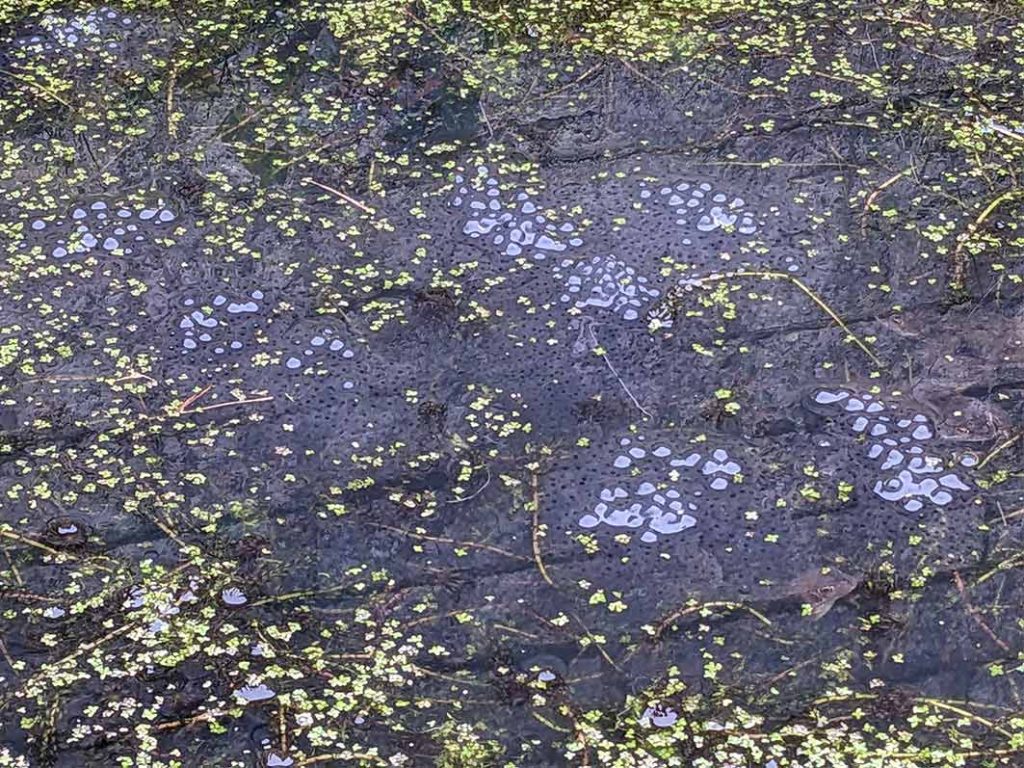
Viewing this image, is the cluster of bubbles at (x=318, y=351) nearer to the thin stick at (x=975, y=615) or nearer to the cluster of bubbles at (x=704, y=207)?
the cluster of bubbles at (x=704, y=207)

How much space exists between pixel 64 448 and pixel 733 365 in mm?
1245

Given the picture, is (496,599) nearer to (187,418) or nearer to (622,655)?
(622,655)

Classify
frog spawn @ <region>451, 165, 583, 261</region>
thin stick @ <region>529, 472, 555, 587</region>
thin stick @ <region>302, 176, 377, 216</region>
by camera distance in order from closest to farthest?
thin stick @ <region>529, 472, 555, 587</region>, frog spawn @ <region>451, 165, 583, 261</region>, thin stick @ <region>302, 176, 377, 216</region>

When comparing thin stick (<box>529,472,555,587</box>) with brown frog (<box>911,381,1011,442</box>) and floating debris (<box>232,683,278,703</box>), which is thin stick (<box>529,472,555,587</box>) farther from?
brown frog (<box>911,381,1011,442</box>)

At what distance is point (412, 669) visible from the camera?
75.0 inches

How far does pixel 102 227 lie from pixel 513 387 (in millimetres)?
1028

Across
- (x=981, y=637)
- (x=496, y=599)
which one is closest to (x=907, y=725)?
(x=981, y=637)

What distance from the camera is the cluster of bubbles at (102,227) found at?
268cm

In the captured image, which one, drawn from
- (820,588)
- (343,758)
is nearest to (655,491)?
(820,588)

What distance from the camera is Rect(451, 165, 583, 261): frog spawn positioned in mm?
2680

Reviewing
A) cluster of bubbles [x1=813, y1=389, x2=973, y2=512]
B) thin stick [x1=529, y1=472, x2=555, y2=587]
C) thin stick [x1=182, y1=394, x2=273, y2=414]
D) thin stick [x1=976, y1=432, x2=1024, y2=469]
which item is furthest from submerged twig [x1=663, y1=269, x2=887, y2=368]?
thin stick [x1=182, y1=394, x2=273, y2=414]

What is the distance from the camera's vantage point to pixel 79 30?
3418 millimetres

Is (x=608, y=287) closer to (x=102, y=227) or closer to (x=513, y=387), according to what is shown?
(x=513, y=387)

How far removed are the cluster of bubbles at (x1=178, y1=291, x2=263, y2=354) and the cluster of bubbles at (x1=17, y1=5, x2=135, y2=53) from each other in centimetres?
117
